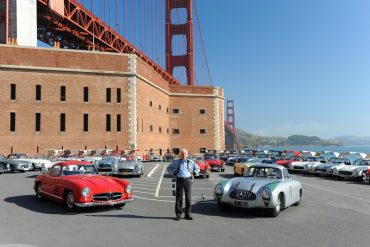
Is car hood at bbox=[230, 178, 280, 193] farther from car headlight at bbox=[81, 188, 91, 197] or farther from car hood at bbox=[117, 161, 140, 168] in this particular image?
car hood at bbox=[117, 161, 140, 168]

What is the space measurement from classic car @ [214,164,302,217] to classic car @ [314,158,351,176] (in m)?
11.6

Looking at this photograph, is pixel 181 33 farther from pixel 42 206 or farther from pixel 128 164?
pixel 42 206

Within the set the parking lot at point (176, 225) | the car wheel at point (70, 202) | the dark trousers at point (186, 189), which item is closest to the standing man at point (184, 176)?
the dark trousers at point (186, 189)

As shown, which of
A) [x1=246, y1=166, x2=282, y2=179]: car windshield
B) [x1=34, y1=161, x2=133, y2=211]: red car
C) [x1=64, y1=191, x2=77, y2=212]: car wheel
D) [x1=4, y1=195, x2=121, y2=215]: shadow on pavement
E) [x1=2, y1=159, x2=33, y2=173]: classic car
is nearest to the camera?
[x1=34, y1=161, x2=133, y2=211]: red car

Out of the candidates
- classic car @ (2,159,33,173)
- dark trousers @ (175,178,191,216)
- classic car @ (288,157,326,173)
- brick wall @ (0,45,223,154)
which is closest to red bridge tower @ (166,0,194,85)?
brick wall @ (0,45,223,154)

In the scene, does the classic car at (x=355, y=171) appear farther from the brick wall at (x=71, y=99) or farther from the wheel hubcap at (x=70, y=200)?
the brick wall at (x=71, y=99)

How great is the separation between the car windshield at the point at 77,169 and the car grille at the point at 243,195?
4.06 m

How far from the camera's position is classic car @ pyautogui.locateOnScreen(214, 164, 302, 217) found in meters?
9.12

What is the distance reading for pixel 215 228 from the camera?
7906 millimetres

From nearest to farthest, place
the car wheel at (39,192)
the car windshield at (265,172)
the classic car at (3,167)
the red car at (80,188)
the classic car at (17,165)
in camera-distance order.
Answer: the red car at (80,188) < the car windshield at (265,172) < the car wheel at (39,192) < the classic car at (3,167) < the classic car at (17,165)

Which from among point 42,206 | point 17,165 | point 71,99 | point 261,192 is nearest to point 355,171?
point 261,192

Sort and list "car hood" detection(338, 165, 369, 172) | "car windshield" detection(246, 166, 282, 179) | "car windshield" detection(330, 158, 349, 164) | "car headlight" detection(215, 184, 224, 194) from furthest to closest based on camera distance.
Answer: "car windshield" detection(330, 158, 349, 164) → "car hood" detection(338, 165, 369, 172) → "car windshield" detection(246, 166, 282, 179) → "car headlight" detection(215, 184, 224, 194)

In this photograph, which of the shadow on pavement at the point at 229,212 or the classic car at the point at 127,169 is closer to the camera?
the shadow on pavement at the point at 229,212

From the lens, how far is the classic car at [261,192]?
9125 mm
